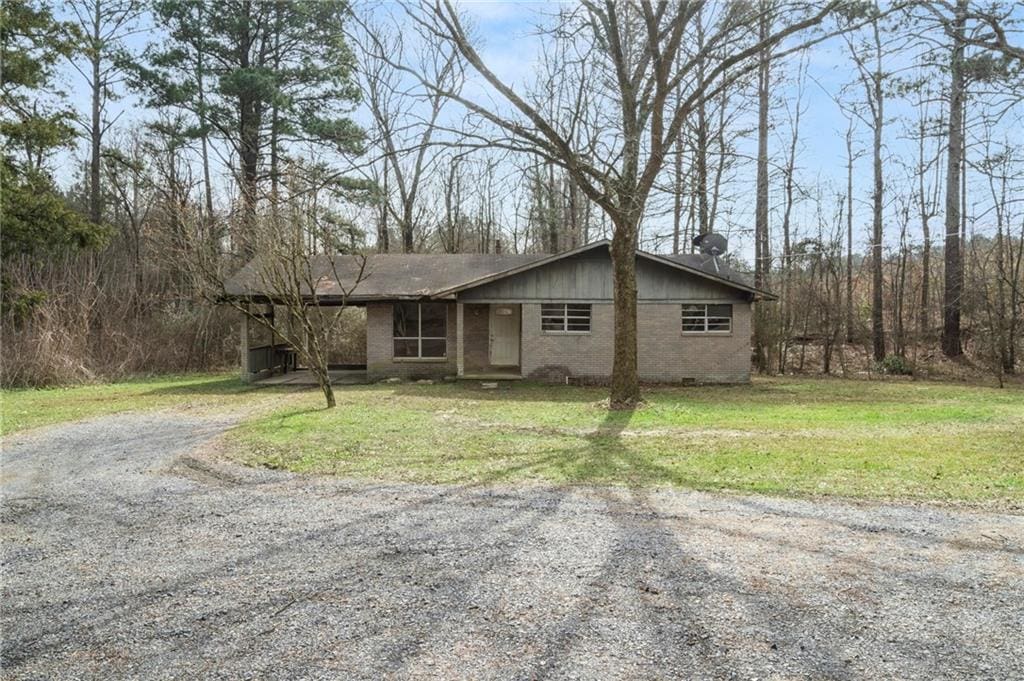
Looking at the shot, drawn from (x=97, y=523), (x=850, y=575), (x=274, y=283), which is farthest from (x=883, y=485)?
(x=274, y=283)

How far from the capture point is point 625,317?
38.5 feet

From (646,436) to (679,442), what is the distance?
614 millimetres

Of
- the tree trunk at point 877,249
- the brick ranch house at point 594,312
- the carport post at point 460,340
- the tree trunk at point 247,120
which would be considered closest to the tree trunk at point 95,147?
the tree trunk at point 247,120

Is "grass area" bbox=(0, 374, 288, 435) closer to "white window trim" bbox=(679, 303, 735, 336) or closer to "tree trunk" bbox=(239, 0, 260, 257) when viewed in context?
"tree trunk" bbox=(239, 0, 260, 257)

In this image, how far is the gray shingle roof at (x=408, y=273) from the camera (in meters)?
17.5

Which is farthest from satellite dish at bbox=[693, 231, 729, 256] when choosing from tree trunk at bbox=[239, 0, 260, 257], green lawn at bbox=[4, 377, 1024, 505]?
tree trunk at bbox=[239, 0, 260, 257]

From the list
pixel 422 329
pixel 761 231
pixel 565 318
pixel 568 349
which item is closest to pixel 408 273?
pixel 422 329

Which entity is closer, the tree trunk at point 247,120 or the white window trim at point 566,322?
the white window trim at point 566,322

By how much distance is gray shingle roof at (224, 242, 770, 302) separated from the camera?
17500mm

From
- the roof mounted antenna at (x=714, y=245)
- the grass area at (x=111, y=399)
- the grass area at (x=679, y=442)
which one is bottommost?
the grass area at (x=679, y=442)

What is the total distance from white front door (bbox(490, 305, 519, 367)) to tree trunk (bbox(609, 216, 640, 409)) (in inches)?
294

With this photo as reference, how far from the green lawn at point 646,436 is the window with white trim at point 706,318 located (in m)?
2.73

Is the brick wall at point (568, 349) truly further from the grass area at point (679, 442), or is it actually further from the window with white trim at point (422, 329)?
the grass area at point (679, 442)

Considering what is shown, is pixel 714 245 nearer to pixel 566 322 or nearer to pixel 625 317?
pixel 566 322
